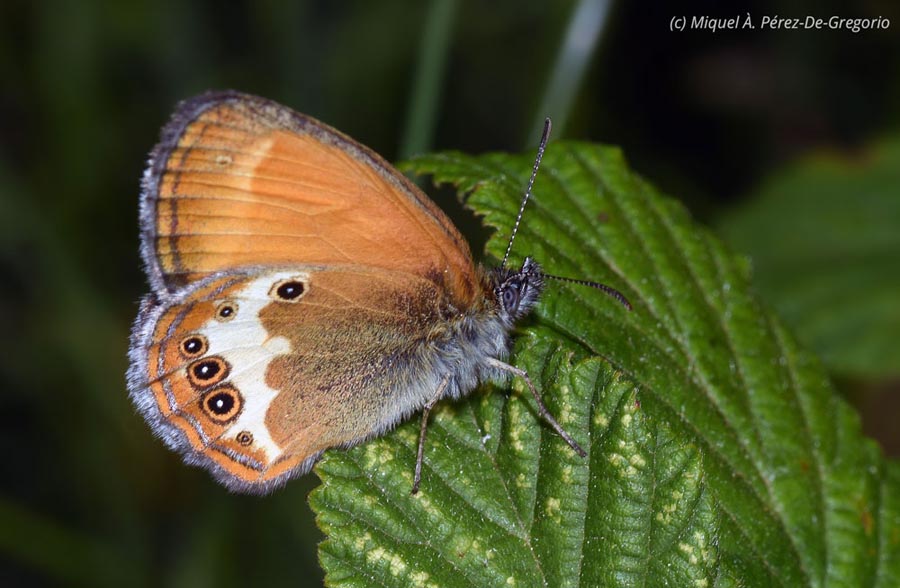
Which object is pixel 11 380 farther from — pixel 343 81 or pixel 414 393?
pixel 414 393

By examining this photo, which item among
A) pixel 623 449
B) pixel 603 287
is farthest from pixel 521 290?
pixel 623 449

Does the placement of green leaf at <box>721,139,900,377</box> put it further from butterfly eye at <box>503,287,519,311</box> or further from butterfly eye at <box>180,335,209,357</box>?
butterfly eye at <box>180,335,209,357</box>

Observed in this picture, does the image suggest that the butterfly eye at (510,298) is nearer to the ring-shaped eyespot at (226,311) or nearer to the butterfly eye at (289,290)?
the butterfly eye at (289,290)

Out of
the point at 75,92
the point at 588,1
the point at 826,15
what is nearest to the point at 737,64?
the point at 826,15

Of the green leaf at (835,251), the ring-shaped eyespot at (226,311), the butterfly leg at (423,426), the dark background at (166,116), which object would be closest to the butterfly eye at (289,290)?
the ring-shaped eyespot at (226,311)

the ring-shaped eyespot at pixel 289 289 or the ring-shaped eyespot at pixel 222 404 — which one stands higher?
the ring-shaped eyespot at pixel 289 289

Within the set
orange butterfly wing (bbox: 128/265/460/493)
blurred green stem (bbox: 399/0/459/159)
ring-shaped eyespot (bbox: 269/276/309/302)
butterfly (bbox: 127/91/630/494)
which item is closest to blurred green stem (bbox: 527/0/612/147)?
blurred green stem (bbox: 399/0/459/159)
